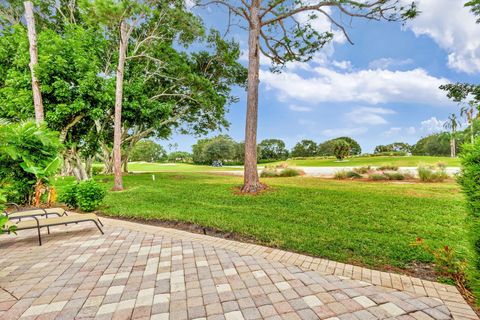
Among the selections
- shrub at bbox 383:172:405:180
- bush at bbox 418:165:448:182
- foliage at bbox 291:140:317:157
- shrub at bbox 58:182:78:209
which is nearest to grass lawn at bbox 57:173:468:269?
shrub at bbox 58:182:78:209

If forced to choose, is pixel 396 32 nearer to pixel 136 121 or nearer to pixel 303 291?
pixel 303 291

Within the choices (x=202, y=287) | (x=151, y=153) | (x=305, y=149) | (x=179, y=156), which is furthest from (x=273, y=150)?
(x=202, y=287)

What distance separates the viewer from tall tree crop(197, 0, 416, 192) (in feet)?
30.5

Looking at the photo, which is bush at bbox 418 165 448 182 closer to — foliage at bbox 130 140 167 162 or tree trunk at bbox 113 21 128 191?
tree trunk at bbox 113 21 128 191

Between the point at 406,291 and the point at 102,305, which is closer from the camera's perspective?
the point at 102,305

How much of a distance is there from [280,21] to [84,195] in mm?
10703

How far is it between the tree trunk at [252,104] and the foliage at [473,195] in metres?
7.50

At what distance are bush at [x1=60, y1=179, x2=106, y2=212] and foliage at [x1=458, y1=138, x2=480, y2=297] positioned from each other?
8.29m

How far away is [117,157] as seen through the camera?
40.3 ft

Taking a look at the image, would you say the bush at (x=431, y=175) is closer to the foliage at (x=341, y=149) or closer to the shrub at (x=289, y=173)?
the shrub at (x=289, y=173)

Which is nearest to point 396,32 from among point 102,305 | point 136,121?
point 102,305

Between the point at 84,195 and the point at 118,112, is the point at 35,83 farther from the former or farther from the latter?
the point at 84,195

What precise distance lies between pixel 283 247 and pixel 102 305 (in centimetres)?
272

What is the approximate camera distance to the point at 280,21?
36.4 feet
